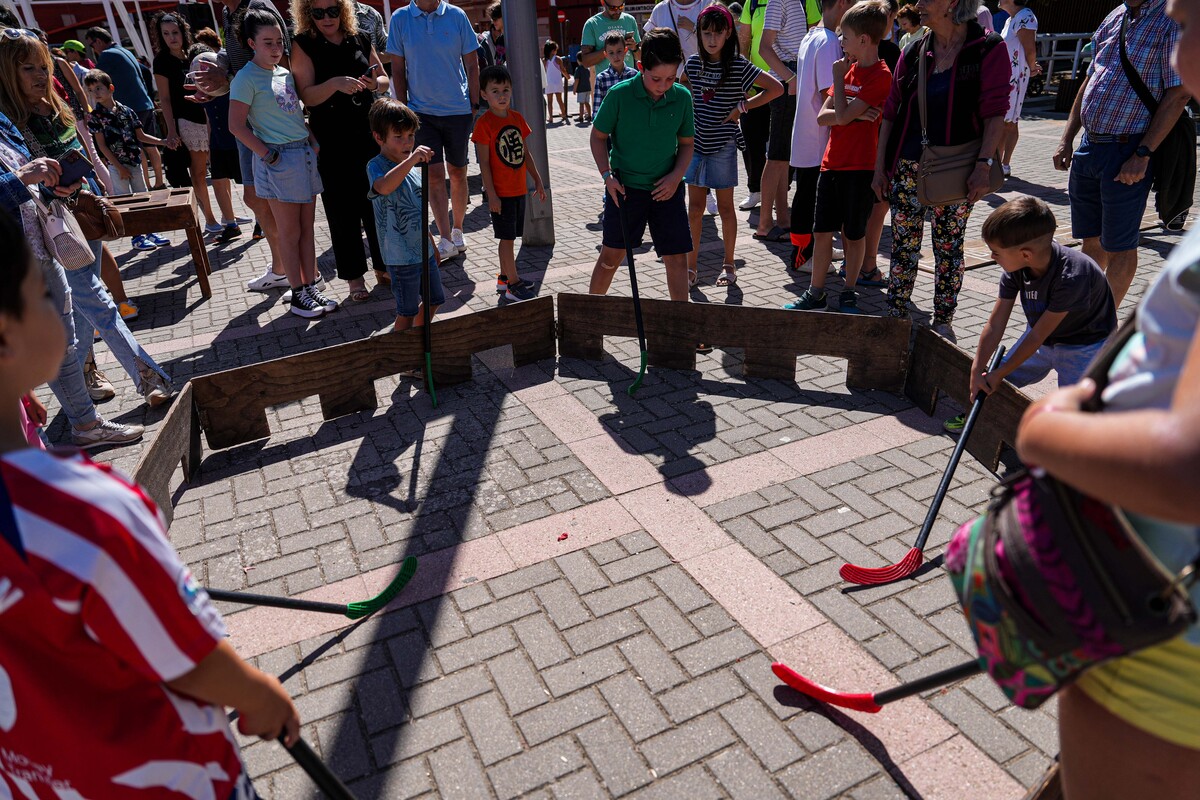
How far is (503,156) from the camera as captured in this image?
20.3 feet

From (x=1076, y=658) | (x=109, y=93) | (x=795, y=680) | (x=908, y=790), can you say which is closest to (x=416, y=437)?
(x=795, y=680)

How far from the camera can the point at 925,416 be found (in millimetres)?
4496

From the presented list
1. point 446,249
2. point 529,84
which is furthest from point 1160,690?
point 529,84

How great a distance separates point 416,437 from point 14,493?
3.43 metres

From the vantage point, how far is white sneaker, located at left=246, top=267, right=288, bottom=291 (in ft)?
23.4

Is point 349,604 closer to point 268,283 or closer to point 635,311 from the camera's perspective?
point 635,311

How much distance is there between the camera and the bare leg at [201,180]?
8633mm

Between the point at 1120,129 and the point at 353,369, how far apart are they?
15.0 feet

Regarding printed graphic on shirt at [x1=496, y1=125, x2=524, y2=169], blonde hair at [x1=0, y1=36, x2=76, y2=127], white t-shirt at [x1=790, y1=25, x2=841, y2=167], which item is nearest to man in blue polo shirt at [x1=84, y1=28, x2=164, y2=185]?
blonde hair at [x1=0, y1=36, x2=76, y2=127]

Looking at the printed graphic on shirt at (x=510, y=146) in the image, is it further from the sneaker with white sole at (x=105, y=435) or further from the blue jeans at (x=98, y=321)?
the sneaker with white sole at (x=105, y=435)

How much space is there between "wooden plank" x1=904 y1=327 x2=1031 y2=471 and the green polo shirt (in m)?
1.96

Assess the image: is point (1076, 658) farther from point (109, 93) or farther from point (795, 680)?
point (109, 93)

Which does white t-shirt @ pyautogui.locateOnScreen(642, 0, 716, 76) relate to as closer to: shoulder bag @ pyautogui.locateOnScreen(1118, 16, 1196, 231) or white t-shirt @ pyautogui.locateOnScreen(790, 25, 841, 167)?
white t-shirt @ pyautogui.locateOnScreen(790, 25, 841, 167)

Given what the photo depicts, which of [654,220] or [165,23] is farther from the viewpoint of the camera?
[165,23]
